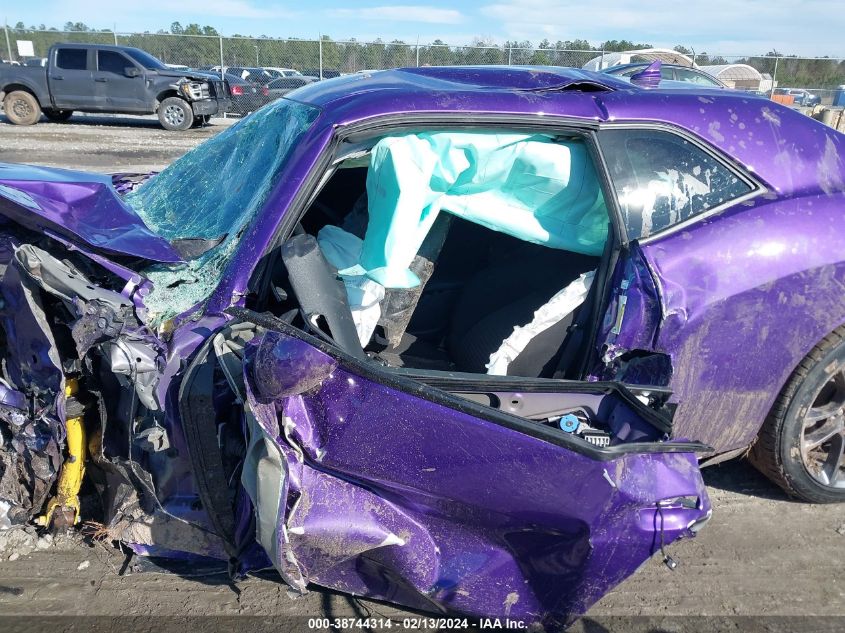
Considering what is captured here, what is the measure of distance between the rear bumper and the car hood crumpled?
43.3 ft

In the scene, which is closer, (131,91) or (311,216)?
(311,216)

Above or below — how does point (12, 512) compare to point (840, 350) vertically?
below

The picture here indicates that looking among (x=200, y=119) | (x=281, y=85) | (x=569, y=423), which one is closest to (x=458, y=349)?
(x=569, y=423)

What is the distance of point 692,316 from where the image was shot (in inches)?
86.7

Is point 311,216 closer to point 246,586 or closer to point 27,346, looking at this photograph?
point 27,346

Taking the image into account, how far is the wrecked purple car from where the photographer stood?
6.02 feet

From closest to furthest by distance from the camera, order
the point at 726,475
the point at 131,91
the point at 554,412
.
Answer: the point at 554,412, the point at 726,475, the point at 131,91

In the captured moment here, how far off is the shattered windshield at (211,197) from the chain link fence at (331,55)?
16.1 m

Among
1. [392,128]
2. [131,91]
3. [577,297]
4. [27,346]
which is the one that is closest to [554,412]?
[577,297]

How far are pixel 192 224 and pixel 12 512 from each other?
117 cm

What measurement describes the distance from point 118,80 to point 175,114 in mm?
1433

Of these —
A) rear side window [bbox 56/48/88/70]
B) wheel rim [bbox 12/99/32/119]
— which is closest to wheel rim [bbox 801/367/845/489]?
rear side window [bbox 56/48/88/70]

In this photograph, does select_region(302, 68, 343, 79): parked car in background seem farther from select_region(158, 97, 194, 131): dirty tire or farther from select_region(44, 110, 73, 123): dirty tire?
select_region(44, 110, 73, 123): dirty tire

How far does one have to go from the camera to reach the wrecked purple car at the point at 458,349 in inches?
72.3
